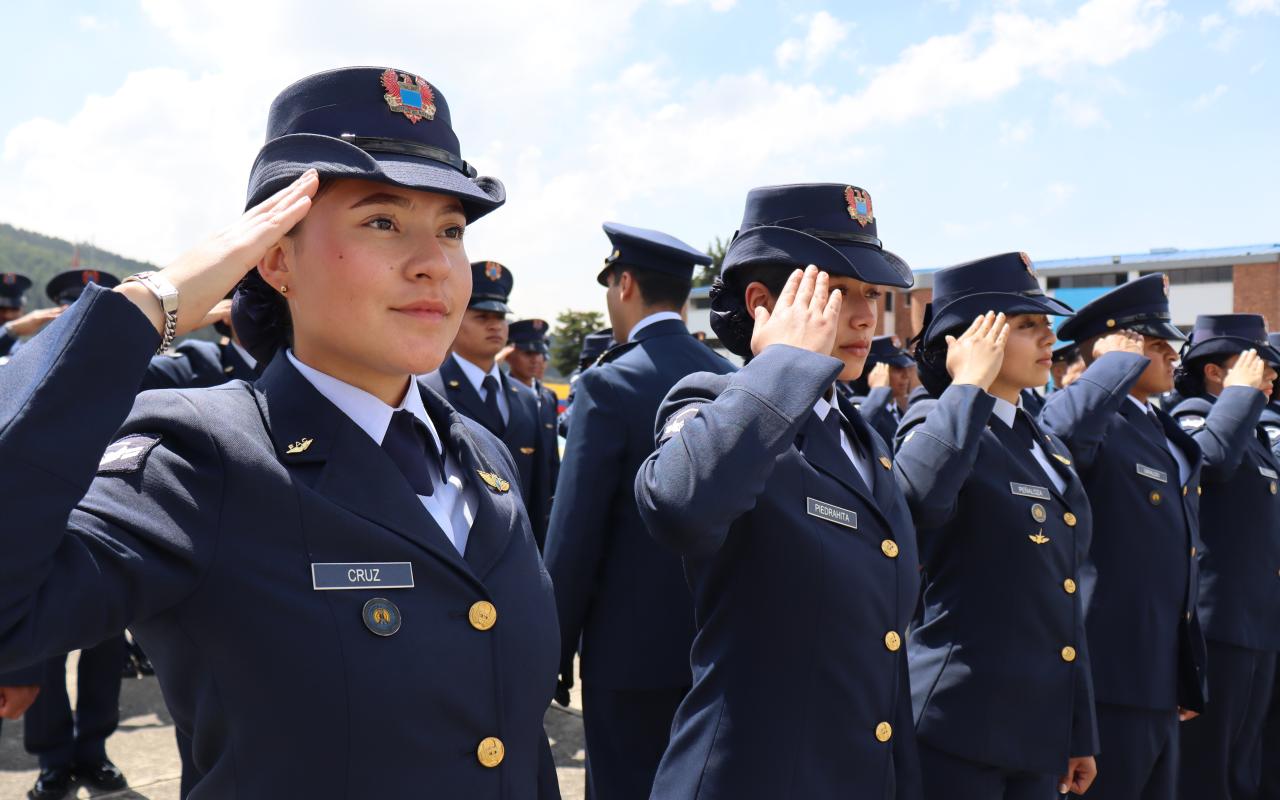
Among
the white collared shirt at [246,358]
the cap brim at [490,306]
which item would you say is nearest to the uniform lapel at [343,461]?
the white collared shirt at [246,358]

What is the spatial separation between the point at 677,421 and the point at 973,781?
168 cm

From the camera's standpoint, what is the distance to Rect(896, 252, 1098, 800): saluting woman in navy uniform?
9.75ft

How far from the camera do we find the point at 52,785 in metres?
4.58

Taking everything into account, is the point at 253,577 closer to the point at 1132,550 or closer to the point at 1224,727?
the point at 1132,550

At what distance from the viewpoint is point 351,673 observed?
1361 millimetres

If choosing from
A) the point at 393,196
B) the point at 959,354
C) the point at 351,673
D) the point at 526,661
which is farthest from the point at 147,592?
the point at 959,354

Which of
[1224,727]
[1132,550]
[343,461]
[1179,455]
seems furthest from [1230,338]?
[343,461]

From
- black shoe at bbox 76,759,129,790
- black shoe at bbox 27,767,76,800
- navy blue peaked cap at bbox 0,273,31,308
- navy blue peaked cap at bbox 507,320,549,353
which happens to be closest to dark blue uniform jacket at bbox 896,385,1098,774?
black shoe at bbox 76,759,129,790

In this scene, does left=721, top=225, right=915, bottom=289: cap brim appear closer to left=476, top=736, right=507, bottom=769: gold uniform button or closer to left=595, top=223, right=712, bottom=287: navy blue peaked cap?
left=595, top=223, right=712, bottom=287: navy blue peaked cap

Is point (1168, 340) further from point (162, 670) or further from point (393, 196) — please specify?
point (162, 670)

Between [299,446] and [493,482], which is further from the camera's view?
[493,482]

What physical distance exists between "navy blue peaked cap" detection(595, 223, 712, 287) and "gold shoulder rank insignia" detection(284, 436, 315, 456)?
2.62 meters

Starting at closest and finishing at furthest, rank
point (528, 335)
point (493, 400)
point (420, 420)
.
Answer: point (420, 420), point (493, 400), point (528, 335)

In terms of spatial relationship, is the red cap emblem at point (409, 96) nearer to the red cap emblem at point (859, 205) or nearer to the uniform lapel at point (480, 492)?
the uniform lapel at point (480, 492)
